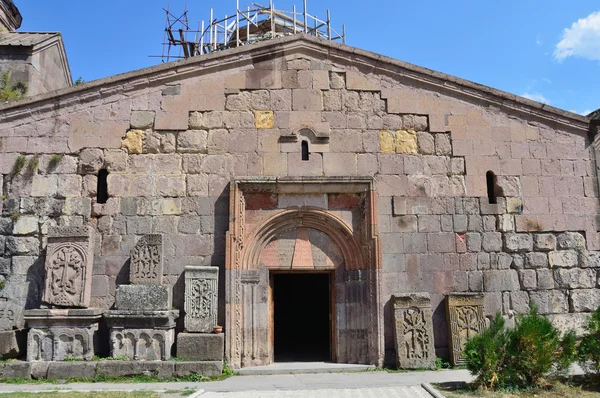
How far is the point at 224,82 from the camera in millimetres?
9734

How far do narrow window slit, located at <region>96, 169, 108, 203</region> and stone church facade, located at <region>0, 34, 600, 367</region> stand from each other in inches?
1.1

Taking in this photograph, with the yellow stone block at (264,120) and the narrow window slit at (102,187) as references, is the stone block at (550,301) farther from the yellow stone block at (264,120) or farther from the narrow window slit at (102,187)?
the narrow window slit at (102,187)

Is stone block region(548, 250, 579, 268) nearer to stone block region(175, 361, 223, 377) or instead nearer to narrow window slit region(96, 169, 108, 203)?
stone block region(175, 361, 223, 377)

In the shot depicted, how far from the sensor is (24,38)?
1303cm

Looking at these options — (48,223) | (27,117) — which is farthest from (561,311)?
(27,117)

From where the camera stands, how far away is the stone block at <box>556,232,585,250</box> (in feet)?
31.5

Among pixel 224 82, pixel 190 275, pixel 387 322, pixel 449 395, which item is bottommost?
pixel 449 395

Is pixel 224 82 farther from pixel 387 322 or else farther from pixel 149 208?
pixel 387 322

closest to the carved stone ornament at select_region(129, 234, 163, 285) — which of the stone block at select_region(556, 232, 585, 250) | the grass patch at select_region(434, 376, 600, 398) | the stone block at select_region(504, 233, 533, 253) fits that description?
the grass patch at select_region(434, 376, 600, 398)

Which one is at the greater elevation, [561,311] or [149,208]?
[149,208]

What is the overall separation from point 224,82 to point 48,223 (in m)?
3.98

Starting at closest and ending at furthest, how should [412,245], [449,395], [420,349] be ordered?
1. [449,395]
2. [420,349]
3. [412,245]

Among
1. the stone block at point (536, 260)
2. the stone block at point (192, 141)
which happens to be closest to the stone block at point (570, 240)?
the stone block at point (536, 260)

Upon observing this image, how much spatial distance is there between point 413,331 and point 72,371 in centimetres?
547
